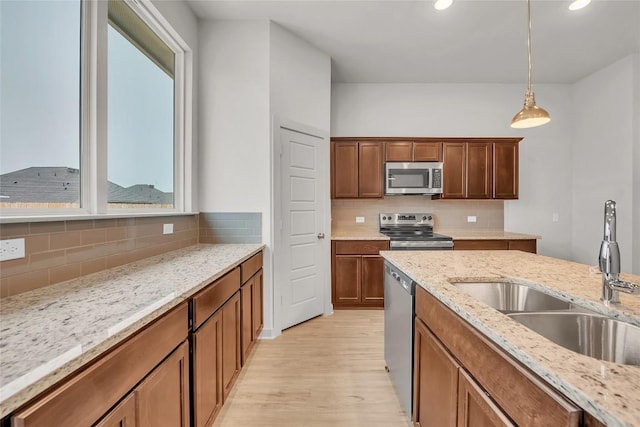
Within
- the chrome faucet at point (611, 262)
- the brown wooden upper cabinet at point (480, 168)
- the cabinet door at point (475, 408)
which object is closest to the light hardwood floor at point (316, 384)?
the cabinet door at point (475, 408)

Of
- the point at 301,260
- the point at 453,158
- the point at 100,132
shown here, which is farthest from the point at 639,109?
the point at 100,132

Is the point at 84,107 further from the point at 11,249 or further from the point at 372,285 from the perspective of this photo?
the point at 372,285

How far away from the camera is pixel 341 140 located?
3855mm

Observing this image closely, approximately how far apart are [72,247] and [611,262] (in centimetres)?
227

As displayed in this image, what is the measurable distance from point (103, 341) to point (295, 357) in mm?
1972

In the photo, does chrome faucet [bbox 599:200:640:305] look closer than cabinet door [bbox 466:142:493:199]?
Yes

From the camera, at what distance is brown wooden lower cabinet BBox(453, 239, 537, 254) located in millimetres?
3654

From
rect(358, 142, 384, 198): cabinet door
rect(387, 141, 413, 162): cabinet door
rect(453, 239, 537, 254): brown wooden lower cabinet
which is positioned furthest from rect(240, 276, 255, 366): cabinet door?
rect(453, 239, 537, 254): brown wooden lower cabinet

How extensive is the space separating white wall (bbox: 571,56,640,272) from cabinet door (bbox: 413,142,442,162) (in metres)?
2.20

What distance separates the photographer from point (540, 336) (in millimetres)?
761

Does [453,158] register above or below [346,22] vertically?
below

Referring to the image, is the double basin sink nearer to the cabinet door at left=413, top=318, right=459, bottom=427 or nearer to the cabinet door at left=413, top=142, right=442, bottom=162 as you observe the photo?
the cabinet door at left=413, top=318, right=459, bottom=427

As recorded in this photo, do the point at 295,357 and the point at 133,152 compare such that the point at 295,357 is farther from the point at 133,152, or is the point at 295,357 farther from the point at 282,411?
the point at 133,152

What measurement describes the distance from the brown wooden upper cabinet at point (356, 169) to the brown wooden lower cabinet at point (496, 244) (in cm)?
121
